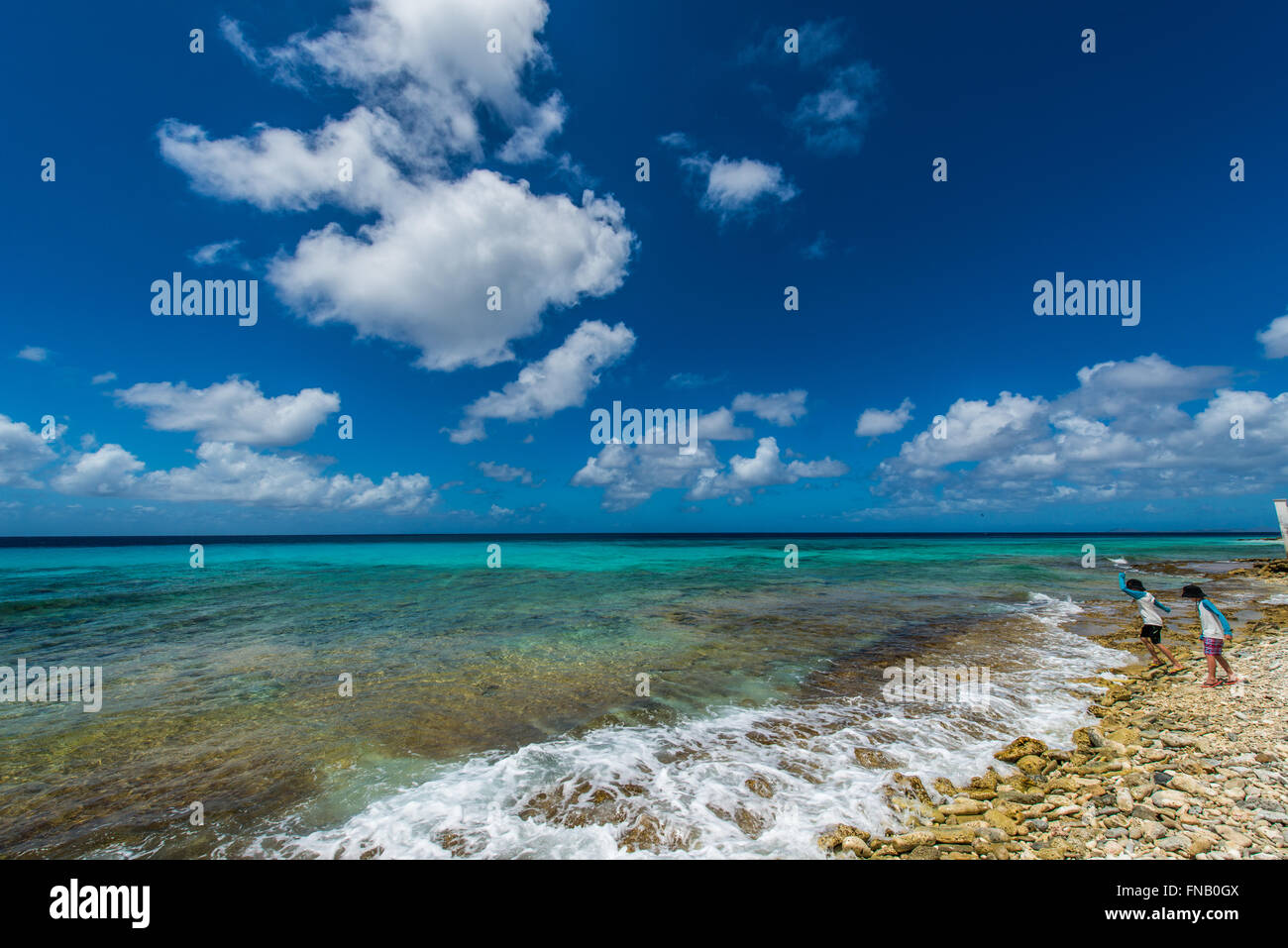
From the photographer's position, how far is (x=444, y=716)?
1045 cm

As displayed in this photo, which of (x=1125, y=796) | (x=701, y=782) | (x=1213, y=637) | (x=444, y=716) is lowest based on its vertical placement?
(x=444, y=716)

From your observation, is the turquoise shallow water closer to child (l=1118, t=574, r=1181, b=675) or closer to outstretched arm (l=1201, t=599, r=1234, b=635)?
child (l=1118, t=574, r=1181, b=675)

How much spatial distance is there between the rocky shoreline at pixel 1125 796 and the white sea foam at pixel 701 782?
0.47 meters

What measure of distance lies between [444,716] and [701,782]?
5943 mm

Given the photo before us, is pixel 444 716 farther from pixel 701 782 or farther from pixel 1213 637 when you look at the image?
pixel 1213 637

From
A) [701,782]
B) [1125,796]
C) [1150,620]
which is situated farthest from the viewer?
[1150,620]

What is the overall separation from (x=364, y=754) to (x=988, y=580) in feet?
141

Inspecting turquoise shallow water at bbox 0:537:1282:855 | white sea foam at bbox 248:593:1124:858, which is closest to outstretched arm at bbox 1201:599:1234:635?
white sea foam at bbox 248:593:1124:858

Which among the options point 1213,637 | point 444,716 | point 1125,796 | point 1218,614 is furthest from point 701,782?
point 1218,614

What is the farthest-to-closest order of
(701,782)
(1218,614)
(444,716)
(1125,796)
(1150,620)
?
(1150,620), (1218,614), (444,716), (701,782), (1125,796)

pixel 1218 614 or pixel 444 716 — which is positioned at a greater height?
pixel 1218 614

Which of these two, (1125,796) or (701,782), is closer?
(1125,796)
